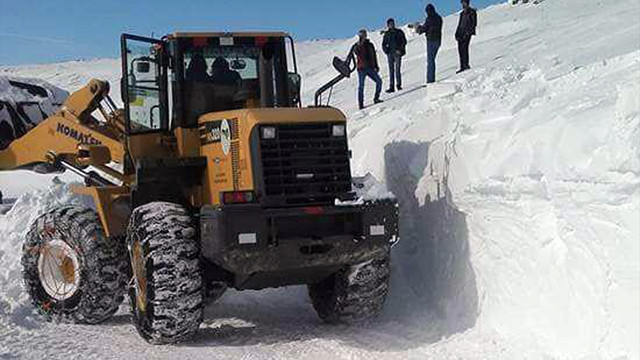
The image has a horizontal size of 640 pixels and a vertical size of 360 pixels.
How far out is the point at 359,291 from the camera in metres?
7.32

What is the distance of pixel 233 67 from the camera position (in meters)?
7.73

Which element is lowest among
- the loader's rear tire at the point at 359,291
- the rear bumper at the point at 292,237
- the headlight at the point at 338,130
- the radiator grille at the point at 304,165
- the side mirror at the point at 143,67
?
the loader's rear tire at the point at 359,291

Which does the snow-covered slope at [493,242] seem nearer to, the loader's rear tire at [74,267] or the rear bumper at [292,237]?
the loader's rear tire at [74,267]

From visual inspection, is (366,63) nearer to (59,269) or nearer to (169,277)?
(59,269)

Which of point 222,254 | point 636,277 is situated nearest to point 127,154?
point 222,254

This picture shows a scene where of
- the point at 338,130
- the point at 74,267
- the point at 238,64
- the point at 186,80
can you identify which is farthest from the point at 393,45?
the point at 74,267

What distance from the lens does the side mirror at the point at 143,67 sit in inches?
295

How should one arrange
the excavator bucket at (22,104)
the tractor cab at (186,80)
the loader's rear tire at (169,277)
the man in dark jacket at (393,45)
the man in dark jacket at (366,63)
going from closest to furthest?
the loader's rear tire at (169,277) → the tractor cab at (186,80) → the excavator bucket at (22,104) → the man in dark jacket at (366,63) → the man in dark jacket at (393,45)

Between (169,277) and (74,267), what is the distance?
190cm

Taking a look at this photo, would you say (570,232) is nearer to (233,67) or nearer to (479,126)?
(479,126)

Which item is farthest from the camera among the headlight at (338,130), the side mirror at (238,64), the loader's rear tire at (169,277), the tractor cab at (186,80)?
the side mirror at (238,64)

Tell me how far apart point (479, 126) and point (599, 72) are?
1.29 metres

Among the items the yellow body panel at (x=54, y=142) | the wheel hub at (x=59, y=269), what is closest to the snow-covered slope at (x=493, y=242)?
the wheel hub at (x=59, y=269)

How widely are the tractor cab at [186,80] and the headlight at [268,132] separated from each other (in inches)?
39.0
